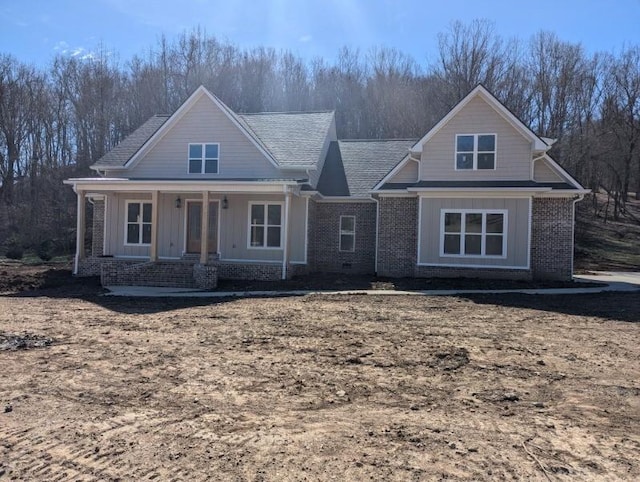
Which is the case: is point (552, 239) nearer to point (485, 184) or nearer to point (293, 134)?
point (485, 184)

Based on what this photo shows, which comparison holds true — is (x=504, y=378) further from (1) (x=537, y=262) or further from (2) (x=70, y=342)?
(1) (x=537, y=262)

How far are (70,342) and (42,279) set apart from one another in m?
10.7

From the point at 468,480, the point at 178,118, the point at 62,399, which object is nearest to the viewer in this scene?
the point at 468,480

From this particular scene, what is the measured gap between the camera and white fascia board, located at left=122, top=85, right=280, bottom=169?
Answer: 19013 millimetres

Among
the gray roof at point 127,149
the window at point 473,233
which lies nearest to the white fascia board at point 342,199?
the window at point 473,233

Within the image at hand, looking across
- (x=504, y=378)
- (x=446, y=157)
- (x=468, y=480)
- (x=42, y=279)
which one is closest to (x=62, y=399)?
(x=468, y=480)

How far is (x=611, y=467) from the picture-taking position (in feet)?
12.7

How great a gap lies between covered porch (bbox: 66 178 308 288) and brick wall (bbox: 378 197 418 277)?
2.88 m

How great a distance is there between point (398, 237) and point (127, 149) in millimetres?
11768

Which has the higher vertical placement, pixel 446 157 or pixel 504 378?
pixel 446 157

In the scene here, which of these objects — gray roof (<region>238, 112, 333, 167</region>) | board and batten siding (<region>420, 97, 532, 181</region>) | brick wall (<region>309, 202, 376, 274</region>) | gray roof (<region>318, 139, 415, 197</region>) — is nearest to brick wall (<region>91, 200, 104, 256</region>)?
gray roof (<region>238, 112, 333, 167</region>)

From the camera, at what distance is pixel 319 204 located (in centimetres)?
2003

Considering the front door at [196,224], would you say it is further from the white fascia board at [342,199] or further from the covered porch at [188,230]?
the white fascia board at [342,199]

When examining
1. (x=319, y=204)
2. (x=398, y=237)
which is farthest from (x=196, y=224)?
(x=398, y=237)
